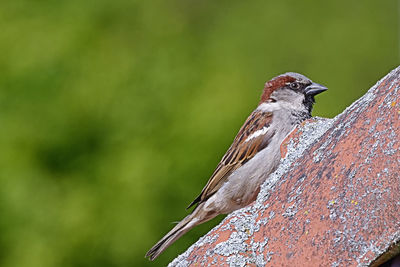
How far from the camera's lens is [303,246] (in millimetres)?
1721

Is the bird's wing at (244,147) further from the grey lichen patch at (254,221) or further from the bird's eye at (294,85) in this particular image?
the grey lichen patch at (254,221)

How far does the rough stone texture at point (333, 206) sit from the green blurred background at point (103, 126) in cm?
214

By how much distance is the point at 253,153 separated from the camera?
8.46ft

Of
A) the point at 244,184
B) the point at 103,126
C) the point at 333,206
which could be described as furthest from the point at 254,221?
the point at 103,126

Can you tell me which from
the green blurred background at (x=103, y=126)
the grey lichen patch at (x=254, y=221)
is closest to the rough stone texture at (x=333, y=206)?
the grey lichen patch at (x=254, y=221)

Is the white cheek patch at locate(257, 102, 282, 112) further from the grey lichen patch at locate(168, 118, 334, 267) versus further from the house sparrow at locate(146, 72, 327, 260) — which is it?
the grey lichen patch at locate(168, 118, 334, 267)

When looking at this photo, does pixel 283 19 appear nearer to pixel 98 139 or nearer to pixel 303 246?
pixel 98 139

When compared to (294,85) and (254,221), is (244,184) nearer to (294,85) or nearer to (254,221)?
(294,85)

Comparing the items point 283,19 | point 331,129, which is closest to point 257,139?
point 331,129

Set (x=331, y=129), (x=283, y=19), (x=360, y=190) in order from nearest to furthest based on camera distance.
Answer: (x=360, y=190) → (x=331, y=129) → (x=283, y=19)

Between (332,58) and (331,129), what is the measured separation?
204 inches

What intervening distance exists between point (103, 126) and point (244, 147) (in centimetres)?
212

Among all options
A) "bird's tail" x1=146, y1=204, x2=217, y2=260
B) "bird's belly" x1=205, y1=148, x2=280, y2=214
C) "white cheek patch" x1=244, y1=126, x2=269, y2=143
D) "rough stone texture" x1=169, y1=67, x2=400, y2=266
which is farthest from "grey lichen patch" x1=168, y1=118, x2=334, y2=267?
"bird's tail" x1=146, y1=204, x2=217, y2=260

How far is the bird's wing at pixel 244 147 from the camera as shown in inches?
102
